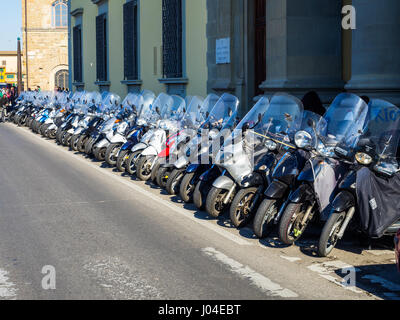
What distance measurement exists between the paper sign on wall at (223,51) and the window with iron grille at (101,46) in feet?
39.2

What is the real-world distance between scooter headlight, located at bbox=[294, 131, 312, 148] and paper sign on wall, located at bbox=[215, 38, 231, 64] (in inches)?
321

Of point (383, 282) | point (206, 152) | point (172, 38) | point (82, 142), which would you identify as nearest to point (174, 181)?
point (206, 152)

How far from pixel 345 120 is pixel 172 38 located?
39.4 ft

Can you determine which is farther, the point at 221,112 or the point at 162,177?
the point at 162,177

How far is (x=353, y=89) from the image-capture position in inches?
387

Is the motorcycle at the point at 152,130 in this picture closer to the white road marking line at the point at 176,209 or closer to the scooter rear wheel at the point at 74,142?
the white road marking line at the point at 176,209

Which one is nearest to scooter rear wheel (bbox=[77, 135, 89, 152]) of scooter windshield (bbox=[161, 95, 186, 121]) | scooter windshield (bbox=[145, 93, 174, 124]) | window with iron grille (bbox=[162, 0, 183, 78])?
scooter windshield (bbox=[145, 93, 174, 124])

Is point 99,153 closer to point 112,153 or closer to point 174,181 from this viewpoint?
point 112,153

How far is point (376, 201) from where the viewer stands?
6.07 meters

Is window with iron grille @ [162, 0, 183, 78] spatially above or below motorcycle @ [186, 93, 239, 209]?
above

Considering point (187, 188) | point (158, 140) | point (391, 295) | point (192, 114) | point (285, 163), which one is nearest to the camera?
point (391, 295)

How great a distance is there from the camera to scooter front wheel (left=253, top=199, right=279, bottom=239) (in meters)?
6.51

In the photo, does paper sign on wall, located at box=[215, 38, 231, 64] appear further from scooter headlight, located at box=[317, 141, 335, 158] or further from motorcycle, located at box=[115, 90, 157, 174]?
scooter headlight, located at box=[317, 141, 335, 158]

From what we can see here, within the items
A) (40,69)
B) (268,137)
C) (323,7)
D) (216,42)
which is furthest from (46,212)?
(40,69)
